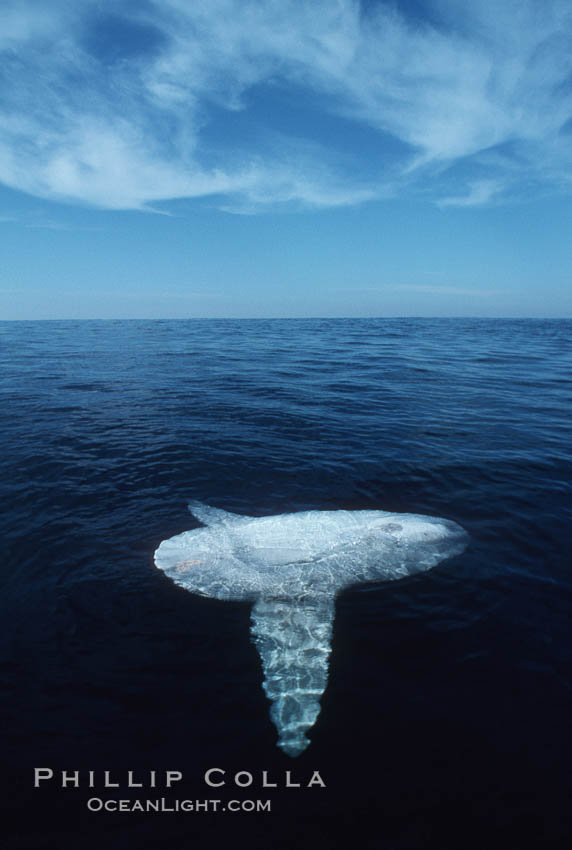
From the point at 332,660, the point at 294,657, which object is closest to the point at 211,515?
the point at 294,657

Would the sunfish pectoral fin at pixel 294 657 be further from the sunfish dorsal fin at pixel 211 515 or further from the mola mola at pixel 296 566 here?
the sunfish dorsal fin at pixel 211 515

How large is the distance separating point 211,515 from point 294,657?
4837 millimetres

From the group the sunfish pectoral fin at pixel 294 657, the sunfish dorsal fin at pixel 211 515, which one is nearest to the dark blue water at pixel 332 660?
the sunfish pectoral fin at pixel 294 657

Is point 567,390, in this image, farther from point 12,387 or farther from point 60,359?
point 60,359

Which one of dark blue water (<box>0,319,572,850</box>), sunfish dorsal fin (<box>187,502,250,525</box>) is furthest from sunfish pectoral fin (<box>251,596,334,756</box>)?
sunfish dorsal fin (<box>187,502,250,525</box>)

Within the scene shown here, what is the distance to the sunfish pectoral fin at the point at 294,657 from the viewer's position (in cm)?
549

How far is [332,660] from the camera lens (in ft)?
21.0

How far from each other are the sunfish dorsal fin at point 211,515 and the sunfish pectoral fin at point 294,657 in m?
2.98

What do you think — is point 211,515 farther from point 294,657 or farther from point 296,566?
point 294,657

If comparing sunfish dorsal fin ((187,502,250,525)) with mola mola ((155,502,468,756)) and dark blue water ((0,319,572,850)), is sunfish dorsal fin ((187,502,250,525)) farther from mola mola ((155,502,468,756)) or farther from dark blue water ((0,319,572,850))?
dark blue water ((0,319,572,850))

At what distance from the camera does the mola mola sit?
20.1ft

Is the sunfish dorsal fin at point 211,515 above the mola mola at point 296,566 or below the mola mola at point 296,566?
above

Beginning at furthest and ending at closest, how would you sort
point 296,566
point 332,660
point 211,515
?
point 211,515 < point 296,566 < point 332,660

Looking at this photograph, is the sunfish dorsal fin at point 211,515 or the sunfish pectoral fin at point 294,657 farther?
the sunfish dorsal fin at point 211,515
